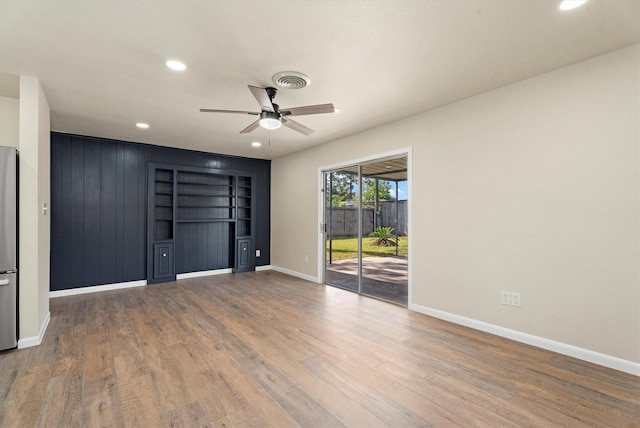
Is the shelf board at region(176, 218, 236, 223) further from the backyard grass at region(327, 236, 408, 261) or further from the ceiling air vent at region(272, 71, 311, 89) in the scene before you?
the ceiling air vent at region(272, 71, 311, 89)

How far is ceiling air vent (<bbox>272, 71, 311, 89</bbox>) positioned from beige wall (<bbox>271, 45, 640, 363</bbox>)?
1.75m

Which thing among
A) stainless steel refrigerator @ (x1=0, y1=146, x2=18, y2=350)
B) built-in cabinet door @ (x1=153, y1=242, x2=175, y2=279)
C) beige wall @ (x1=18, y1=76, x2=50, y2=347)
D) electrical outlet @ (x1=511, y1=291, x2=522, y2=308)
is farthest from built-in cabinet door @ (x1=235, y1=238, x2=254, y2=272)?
electrical outlet @ (x1=511, y1=291, x2=522, y2=308)

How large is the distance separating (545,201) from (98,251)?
6270 mm

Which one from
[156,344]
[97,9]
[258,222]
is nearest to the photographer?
[97,9]

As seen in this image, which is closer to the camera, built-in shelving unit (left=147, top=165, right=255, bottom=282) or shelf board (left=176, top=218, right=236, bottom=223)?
built-in shelving unit (left=147, top=165, right=255, bottom=282)

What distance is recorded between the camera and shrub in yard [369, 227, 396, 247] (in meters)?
4.71

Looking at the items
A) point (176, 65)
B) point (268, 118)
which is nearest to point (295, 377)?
point (268, 118)

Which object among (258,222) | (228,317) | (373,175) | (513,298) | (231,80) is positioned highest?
(231,80)

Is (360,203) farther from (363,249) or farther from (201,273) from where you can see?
(201,273)

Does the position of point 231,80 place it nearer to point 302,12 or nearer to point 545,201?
point 302,12

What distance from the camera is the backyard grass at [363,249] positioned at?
449cm

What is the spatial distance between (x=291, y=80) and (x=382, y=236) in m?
2.82

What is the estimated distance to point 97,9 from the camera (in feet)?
6.44

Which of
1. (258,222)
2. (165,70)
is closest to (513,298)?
(165,70)
